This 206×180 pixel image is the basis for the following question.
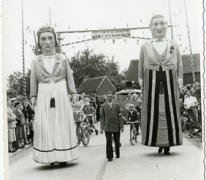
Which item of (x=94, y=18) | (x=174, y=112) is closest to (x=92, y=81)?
(x=94, y=18)

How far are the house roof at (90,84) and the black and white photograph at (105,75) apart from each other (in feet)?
0.06

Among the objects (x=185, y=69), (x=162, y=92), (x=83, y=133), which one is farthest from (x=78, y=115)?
(x=185, y=69)

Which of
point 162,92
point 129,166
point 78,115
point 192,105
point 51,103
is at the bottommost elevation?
point 129,166

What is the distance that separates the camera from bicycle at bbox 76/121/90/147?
25.1ft

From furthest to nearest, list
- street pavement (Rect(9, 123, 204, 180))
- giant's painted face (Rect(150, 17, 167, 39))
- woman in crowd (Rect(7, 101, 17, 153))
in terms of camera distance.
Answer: woman in crowd (Rect(7, 101, 17, 153))
giant's painted face (Rect(150, 17, 167, 39))
street pavement (Rect(9, 123, 204, 180))

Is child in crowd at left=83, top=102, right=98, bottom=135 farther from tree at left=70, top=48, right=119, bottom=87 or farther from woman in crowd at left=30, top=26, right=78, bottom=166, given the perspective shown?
woman in crowd at left=30, top=26, right=78, bottom=166

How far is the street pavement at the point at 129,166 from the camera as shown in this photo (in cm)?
586

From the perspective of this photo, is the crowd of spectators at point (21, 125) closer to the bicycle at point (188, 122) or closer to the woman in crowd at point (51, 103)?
the woman in crowd at point (51, 103)

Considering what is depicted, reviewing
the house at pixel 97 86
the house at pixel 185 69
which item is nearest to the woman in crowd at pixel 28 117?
the house at pixel 97 86

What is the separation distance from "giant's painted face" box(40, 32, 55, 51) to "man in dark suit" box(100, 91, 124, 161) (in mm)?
1341

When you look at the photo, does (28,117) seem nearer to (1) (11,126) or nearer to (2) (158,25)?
(1) (11,126)

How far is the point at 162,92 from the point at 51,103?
6.21 ft

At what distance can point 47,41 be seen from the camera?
630 centimetres

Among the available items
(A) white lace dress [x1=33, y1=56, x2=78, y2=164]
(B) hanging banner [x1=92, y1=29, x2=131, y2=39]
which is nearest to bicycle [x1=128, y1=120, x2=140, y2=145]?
(A) white lace dress [x1=33, y1=56, x2=78, y2=164]
